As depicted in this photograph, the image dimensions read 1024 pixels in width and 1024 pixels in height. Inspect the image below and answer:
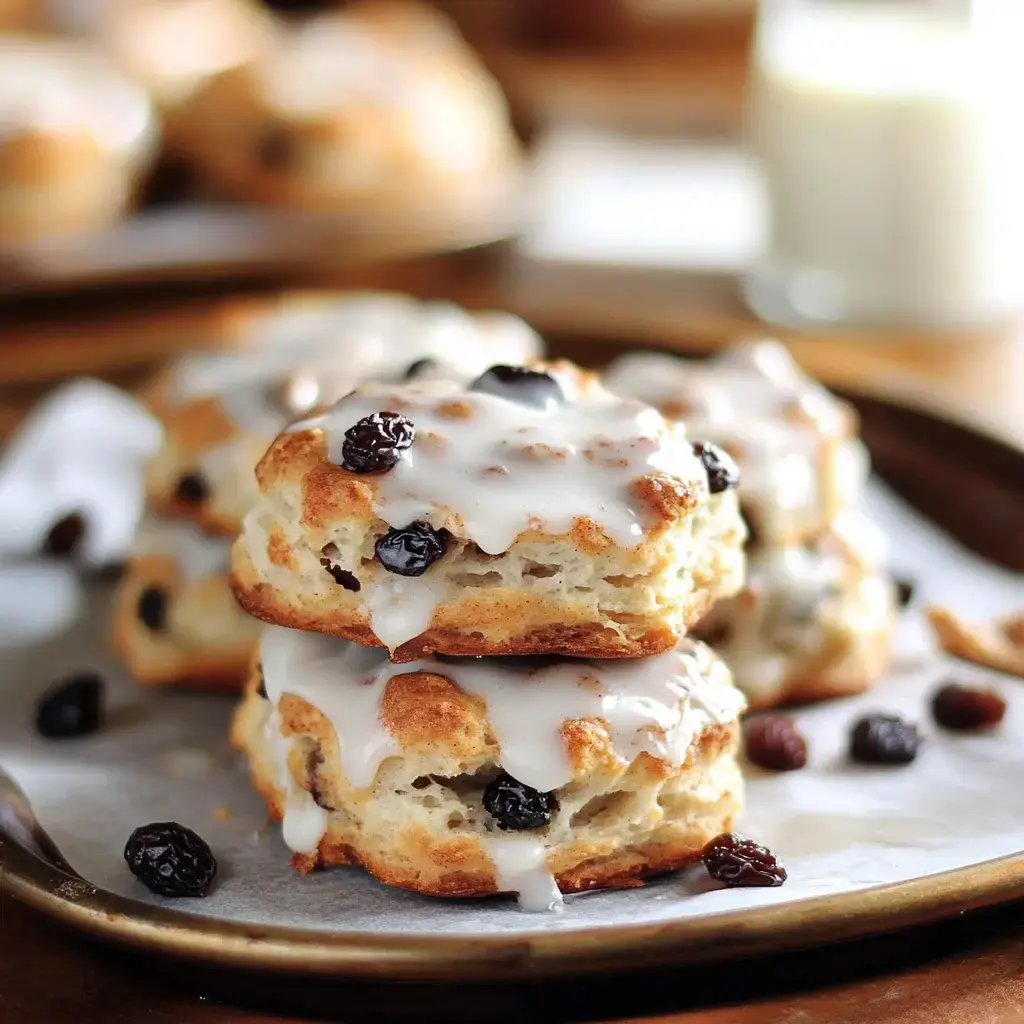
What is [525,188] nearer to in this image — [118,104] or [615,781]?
[118,104]

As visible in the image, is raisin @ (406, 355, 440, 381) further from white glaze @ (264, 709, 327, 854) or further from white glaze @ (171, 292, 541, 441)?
white glaze @ (264, 709, 327, 854)

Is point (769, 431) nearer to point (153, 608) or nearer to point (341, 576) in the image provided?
point (341, 576)

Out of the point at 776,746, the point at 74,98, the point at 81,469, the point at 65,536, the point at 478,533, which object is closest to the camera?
the point at 478,533

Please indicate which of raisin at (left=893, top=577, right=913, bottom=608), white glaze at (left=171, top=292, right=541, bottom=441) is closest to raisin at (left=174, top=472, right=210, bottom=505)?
white glaze at (left=171, top=292, right=541, bottom=441)

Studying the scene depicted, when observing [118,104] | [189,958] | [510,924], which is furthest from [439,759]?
[118,104]

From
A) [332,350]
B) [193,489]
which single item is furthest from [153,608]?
[332,350]

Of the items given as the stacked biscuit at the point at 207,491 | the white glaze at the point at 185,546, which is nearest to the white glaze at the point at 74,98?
the stacked biscuit at the point at 207,491
